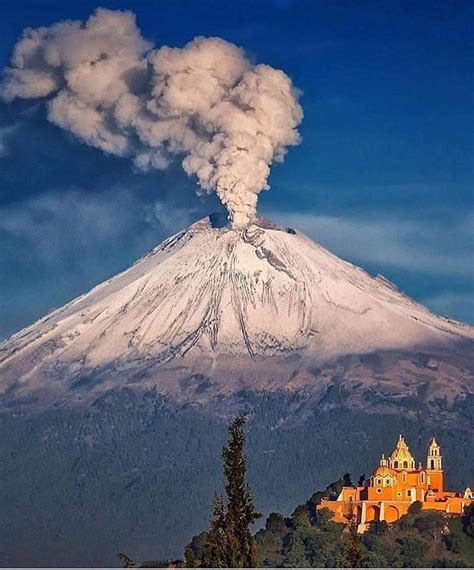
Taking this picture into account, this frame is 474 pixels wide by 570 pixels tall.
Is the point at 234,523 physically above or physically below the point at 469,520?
below

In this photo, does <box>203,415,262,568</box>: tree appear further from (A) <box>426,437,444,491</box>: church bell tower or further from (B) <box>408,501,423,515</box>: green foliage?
(A) <box>426,437,444,491</box>: church bell tower

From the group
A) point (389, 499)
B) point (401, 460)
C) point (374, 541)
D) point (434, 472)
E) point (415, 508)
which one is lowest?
point (374, 541)

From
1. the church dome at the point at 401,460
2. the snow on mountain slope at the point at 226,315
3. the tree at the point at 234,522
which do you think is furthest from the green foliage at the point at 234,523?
the snow on mountain slope at the point at 226,315

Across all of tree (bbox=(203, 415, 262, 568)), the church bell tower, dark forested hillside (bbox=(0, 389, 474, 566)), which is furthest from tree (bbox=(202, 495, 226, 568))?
dark forested hillside (bbox=(0, 389, 474, 566))

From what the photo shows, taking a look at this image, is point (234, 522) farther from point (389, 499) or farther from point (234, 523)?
point (389, 499)

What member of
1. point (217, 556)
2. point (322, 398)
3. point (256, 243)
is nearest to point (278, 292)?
point (256, 243)

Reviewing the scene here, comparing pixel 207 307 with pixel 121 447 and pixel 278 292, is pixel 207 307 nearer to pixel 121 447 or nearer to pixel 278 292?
pixel 278 292

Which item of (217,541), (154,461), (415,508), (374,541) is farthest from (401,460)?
(217,541)

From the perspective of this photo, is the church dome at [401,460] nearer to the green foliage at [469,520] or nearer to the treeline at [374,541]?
the treeline at [374,541]
